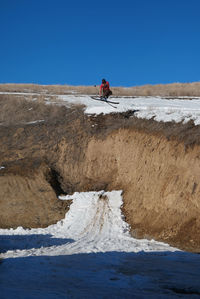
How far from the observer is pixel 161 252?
11977mm

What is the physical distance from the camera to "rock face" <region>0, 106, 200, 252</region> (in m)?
14.1

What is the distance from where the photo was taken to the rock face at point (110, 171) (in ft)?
46.2

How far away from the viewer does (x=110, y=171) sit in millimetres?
19594

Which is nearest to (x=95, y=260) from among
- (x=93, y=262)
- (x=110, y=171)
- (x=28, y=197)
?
(x=93, y=262)

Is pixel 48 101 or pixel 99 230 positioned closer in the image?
pixel 99 230

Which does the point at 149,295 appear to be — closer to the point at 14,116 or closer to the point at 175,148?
the point at 175,148

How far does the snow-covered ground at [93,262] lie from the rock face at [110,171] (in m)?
0.83

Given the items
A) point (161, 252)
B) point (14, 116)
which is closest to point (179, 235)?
point (161, 252)

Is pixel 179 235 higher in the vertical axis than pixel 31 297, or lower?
lower

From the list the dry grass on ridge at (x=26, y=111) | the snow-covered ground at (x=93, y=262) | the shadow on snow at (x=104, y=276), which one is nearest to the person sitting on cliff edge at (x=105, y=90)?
the dry grass on ridge at (x=26, y=111)

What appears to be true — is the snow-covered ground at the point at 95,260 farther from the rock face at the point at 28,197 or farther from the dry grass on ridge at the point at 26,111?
the dry grass on ridge at the point at 26,111

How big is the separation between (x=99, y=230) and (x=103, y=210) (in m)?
1.87

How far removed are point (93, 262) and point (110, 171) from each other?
9225 mm

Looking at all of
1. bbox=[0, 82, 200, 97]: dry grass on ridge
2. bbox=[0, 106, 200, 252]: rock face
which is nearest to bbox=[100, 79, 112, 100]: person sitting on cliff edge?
bbox=[0, 106, 200, 252]: rock face
